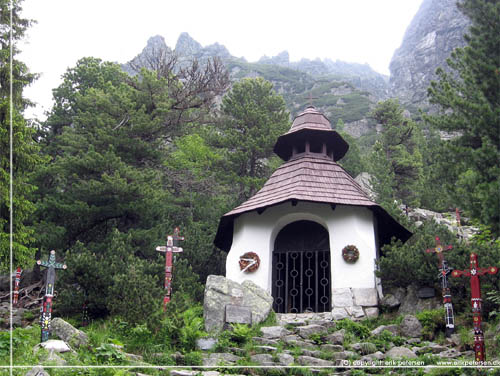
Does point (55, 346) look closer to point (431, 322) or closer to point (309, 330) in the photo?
point (309, 330)

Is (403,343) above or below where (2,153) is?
below

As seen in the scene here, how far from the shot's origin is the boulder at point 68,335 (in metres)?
8.66

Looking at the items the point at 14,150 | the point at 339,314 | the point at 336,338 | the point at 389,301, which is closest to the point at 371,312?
the point at 389,301

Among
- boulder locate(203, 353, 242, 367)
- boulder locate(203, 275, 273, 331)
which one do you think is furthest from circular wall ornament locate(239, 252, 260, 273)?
boulder locate(203, 353, 242, 367)

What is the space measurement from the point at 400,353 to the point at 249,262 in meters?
5.74

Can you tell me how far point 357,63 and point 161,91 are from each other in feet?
517

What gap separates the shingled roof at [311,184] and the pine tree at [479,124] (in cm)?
397

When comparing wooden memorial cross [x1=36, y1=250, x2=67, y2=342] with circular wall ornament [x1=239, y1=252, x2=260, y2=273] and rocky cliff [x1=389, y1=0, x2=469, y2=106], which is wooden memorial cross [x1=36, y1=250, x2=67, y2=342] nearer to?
circular wall ornament [x1=239, y1=252, x2=260, y2=273]

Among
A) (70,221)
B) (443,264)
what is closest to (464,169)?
(443,264)

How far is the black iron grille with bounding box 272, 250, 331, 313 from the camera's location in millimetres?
14656

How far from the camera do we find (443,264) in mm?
11062

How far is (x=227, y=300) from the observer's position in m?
11.6

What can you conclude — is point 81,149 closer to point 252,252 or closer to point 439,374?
point 252,252

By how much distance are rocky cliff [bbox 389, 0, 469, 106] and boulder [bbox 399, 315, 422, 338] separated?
69.7 metres
